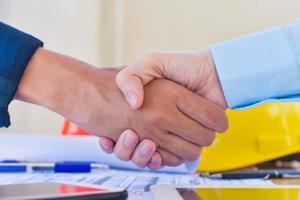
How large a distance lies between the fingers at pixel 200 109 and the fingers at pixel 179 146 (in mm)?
45

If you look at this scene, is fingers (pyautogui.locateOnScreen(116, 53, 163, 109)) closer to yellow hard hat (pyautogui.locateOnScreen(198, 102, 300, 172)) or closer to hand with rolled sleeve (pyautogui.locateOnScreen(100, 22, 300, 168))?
hand with rolled sleeve (pyautogui.locateOnScreen(100, 22, 300, 168))

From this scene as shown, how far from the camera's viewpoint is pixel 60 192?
1.03 feet

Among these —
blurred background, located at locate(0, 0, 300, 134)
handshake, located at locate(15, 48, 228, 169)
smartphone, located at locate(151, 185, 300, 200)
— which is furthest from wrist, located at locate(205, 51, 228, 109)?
blurred background, located at locate(0, 0, 300, 134)

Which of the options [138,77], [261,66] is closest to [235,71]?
[261,66]

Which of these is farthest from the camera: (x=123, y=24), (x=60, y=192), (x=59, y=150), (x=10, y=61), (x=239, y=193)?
(x=123, y=24)

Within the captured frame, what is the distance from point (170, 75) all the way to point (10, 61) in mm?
231

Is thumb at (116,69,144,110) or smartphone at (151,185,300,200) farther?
thumb at (116,69,144,110)

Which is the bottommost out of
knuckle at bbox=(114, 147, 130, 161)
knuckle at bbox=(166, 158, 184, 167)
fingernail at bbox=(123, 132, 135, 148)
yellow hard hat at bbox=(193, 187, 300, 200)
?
knuckle at bbox=(166, 158, 184, 167)

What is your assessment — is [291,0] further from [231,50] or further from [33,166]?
[33,166]

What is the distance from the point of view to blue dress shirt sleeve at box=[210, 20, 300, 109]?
594 mm

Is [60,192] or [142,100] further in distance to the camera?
[142,100]

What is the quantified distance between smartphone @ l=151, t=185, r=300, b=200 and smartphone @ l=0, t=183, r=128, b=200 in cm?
5

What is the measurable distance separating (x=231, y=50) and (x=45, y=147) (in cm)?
37

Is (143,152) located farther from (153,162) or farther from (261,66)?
(261,66)
